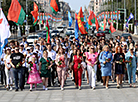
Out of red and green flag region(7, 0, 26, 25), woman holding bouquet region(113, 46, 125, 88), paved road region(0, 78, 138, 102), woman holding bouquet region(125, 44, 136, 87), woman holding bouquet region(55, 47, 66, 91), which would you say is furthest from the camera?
red and green flag region(7, 0, 26, 25)

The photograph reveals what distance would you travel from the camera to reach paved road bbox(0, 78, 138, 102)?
38.4ft

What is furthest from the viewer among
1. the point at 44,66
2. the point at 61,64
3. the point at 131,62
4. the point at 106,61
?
the point at 131,62

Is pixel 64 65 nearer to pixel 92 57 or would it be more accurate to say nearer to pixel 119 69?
pixel 92 57

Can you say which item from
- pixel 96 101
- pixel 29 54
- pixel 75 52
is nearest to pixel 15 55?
pixel 29 54

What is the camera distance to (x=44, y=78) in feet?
45.3

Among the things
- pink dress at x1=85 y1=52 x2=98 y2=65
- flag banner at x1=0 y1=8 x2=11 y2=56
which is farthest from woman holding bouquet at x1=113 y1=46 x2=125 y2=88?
flag banner at x1=0 y1=8 x2=11 y2=56

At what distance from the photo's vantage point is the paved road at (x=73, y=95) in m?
11.7

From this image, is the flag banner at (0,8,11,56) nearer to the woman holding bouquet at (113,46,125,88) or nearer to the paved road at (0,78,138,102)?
the paved road at (0,78,138,102)

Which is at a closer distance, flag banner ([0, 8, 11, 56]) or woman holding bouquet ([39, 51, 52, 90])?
flag banner ([0, 8, 11, 56])

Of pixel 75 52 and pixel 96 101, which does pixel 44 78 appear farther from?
pixel 96 101

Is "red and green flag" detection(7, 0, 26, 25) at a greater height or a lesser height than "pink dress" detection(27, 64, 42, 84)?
greater

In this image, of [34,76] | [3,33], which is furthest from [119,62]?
[3,33]

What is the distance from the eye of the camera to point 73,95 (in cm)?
1251

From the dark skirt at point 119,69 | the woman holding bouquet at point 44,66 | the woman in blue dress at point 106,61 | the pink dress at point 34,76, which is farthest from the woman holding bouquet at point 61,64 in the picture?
the dark skirt at point 119,69
